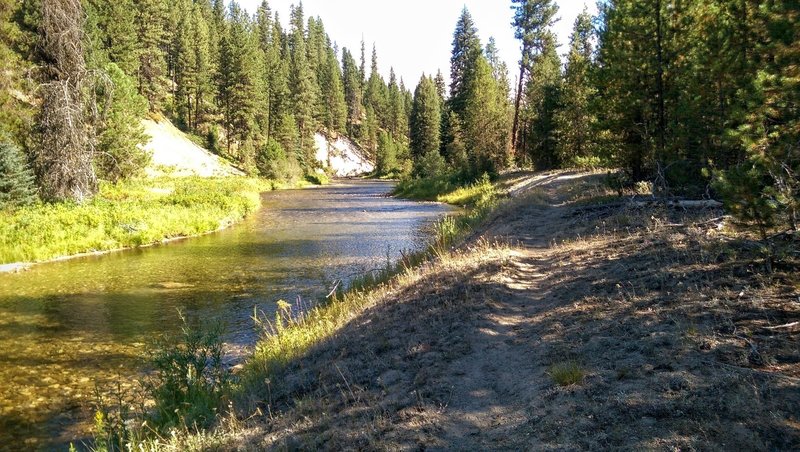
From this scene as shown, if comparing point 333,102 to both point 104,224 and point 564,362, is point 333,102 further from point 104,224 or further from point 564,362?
point 564,362

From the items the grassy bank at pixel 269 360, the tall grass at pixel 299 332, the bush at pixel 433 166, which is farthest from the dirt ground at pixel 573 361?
the bush at pixel 433 166

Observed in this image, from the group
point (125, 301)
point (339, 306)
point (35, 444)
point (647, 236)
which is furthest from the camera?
point (125, 301)

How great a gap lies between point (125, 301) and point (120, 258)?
685 cm

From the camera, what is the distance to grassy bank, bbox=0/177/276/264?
1891cm

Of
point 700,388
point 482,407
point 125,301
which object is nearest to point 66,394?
point 125,301

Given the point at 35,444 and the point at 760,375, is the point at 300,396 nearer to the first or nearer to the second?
the point at 35,444

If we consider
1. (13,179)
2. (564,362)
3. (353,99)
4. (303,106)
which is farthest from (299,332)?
(353,99)

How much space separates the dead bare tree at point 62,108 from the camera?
23000mm

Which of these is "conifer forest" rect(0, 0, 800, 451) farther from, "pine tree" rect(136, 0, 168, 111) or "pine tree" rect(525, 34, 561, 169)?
"pine tree" rect(136, 0, 168, 111)

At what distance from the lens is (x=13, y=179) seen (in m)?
21.4

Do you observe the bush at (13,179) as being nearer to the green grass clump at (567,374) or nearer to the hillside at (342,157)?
the green grass clump at (567,374)

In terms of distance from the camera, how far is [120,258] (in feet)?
64.1

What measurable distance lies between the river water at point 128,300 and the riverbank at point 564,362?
10.4 ft

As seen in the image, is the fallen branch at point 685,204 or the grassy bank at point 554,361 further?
the fallen branch at point 685,204
